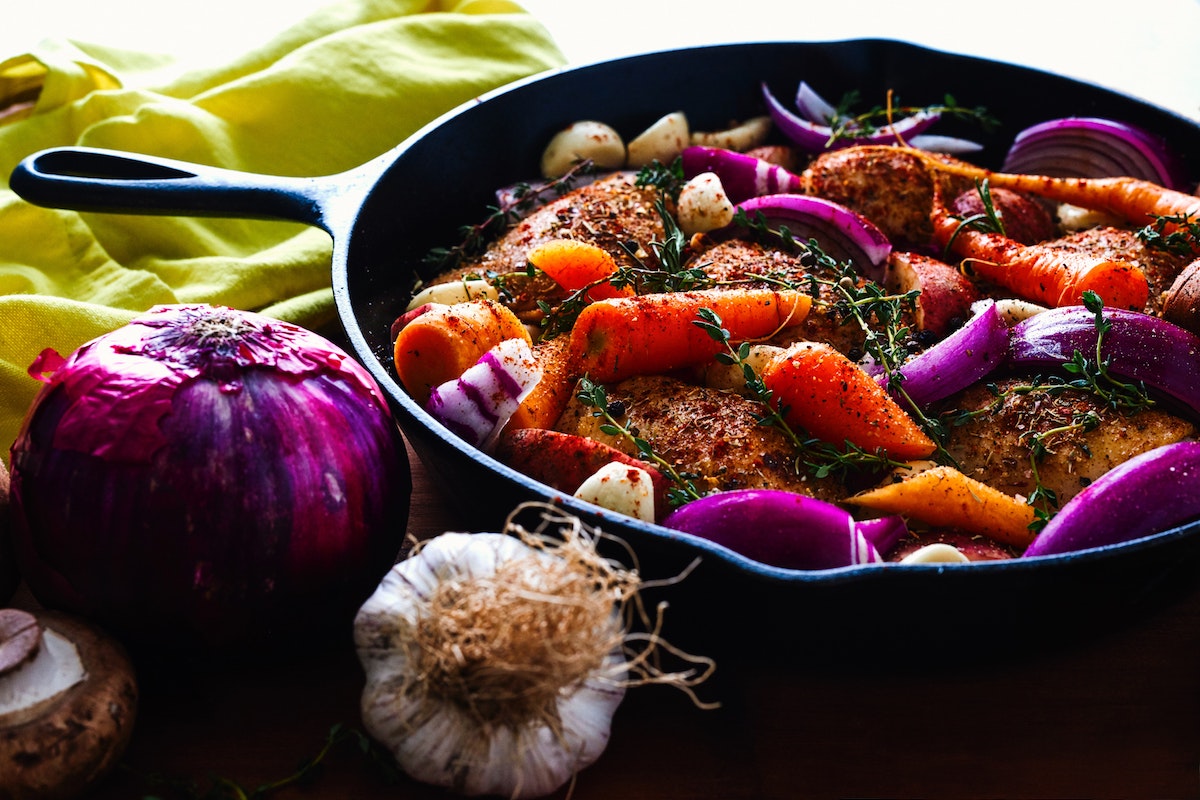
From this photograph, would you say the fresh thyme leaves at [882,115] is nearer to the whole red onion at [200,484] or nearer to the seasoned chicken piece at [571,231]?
the seasoned chicken piece at [571,231]

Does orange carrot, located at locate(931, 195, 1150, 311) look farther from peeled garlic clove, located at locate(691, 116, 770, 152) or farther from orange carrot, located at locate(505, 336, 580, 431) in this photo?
orange carrot, located at locate(505, 336, 580, 431)

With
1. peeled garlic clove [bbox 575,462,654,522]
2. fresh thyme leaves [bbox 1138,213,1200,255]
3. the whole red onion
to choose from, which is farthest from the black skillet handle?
fresh thyme leaves [bbox 1138,213,1200,255]

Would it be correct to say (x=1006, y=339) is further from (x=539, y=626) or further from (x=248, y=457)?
(x=248, y=457)

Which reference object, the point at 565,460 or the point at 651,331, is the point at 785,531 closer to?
the point at 565,460

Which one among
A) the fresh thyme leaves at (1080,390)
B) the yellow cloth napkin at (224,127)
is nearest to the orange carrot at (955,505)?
the fresh thyme leaves at (1080,390)

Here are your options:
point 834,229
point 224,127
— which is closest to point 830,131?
point 834,229
